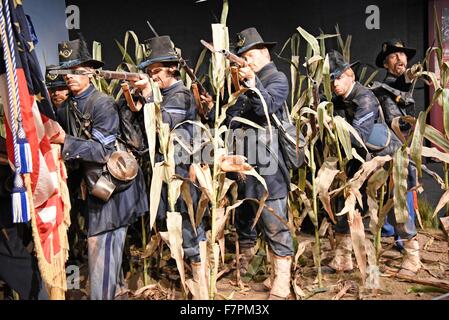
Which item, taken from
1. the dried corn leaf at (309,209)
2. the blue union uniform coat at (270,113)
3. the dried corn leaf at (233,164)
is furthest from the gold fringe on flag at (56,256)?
the dried corn leaf at (309,209)

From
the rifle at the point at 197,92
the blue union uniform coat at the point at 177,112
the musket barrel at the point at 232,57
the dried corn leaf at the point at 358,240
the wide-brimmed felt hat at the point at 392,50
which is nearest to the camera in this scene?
the musket barrel at the point at 232,57

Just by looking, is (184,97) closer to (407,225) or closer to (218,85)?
(218,85)

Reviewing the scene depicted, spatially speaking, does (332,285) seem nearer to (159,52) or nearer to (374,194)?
(374,194)

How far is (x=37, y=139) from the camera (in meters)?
1.29

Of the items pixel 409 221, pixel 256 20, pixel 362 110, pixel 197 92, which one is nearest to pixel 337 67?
pixel 362 110

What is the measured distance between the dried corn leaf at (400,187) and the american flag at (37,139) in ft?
3.49

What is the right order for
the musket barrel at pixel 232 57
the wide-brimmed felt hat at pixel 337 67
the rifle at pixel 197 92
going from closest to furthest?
the musket barrel at pixel 232 57 < the rifle at pixel 197 92 < the wide-brimmed felt hat at pixel 337 67

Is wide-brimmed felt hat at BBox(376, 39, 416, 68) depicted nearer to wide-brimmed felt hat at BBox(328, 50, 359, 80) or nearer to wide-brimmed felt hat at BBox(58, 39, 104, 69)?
wide-brimmed felt hat at BBox(328, 50, 359, 80)

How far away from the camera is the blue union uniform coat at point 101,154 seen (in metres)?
1.47

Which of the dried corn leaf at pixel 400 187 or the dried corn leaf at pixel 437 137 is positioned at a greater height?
the dried corn leaf at pixel 437 137

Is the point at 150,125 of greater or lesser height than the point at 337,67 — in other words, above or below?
below

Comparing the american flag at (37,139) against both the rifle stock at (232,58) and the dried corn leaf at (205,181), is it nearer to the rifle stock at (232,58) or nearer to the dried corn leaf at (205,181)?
the dried corn leaf at (205,181)

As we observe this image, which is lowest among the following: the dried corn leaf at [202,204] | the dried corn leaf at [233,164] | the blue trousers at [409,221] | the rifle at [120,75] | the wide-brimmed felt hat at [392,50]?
the blue trousers at [409,221]

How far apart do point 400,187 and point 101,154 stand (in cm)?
99
